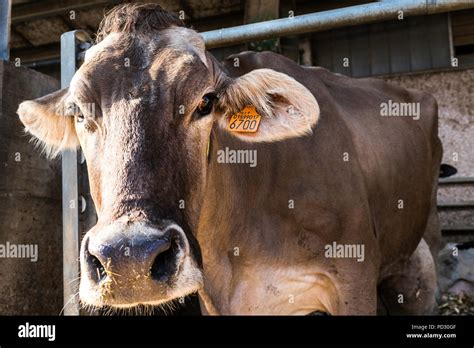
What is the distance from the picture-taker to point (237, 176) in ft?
12.4

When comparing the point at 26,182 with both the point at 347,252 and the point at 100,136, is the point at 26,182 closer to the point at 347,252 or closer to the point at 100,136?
the point at 100,136

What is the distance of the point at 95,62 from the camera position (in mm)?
2889

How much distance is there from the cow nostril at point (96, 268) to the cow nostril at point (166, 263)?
0.68ft

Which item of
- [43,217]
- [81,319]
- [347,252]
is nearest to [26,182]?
[43,217]

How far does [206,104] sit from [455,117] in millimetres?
6097

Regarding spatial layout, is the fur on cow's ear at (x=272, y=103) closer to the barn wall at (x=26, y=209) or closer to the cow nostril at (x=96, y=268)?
the cow nostril at (x=96, y=268)

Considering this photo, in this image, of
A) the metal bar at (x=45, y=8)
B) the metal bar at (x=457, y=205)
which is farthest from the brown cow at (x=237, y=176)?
the metal bar at (x=45, y=8)

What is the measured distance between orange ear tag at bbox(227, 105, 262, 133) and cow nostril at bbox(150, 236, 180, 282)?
1.20 metres

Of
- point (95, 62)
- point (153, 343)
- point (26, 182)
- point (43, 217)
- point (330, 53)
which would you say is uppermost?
point (330, 53)

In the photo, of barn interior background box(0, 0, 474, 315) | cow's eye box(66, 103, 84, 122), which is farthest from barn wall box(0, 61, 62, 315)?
cow's eye box(66, 103, 84, 122)

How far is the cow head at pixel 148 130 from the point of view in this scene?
2.27 metres

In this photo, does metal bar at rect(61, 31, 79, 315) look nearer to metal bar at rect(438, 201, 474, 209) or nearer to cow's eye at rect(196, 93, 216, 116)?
cow's eye at rect(196, 93, 216, 116)

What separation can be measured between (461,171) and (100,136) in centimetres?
641

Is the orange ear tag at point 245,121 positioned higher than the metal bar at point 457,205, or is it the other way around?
the orange ear tag at point 245,121
